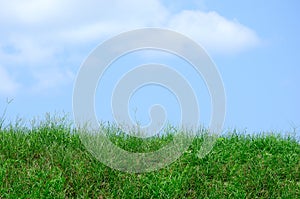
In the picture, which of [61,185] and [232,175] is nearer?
[61,185]

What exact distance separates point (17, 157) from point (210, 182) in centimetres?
256

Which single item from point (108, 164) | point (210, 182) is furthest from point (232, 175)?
point (108, 164)

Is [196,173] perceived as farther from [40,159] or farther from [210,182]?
[40,159]

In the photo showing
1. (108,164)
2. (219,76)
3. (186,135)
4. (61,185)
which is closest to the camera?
(61,185)

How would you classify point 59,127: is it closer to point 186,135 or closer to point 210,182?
point 186,135

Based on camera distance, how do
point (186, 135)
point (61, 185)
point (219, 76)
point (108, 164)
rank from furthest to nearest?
1. point (186, 135)
2. point (219, 76)
3. point (108, 164)
4. point (61, 185)

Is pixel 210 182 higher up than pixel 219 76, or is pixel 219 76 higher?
pixel 219 76

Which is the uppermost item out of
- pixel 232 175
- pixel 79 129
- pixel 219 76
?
pixel 219 76

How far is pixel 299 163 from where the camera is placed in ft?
25.3

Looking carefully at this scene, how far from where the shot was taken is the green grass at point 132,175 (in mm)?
6660

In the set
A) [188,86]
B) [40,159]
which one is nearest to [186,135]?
[188,86]

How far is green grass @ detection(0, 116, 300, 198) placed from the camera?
6.66m

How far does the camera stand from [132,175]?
6957 millimetres

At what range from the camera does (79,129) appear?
7875 millimetres
